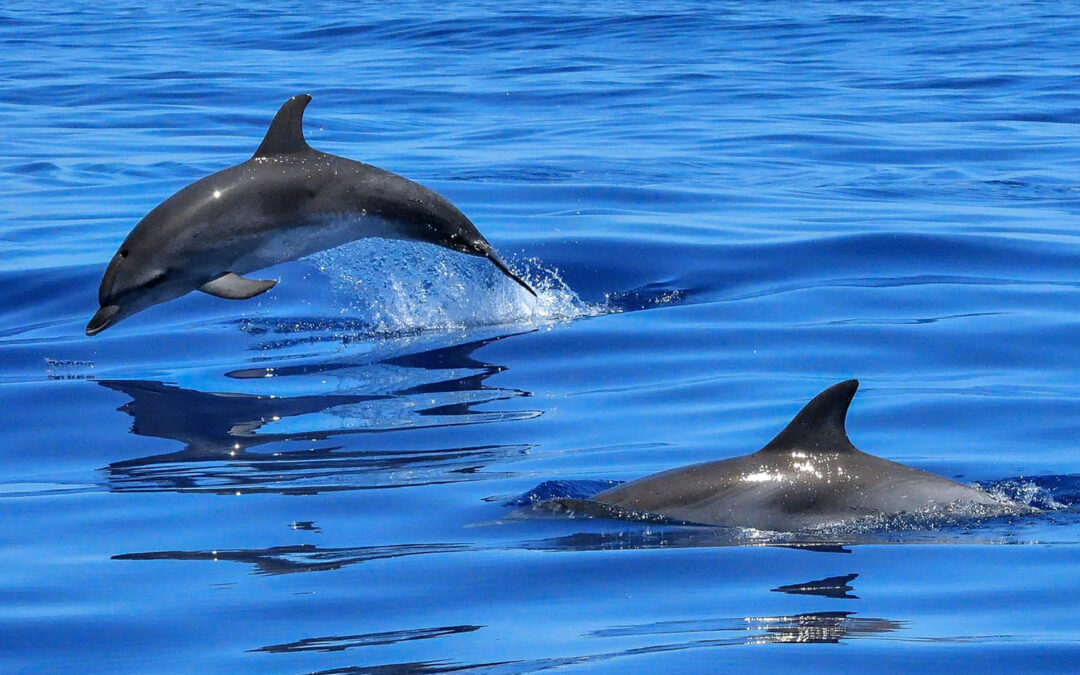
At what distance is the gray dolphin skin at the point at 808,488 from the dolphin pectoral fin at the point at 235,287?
12.0 feet

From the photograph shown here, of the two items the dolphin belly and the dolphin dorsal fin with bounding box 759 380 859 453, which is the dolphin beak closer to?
the dolphin belly

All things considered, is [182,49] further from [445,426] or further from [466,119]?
[445,426]

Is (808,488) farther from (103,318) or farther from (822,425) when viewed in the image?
(103,318)

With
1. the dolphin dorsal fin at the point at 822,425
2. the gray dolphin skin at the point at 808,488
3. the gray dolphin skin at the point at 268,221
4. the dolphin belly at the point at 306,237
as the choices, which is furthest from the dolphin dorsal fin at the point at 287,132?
the dolphin dorsal fin at the point at 822,425

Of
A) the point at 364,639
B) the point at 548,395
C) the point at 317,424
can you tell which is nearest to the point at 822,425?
the point at 364,639

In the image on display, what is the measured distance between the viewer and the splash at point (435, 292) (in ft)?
A: 37.4

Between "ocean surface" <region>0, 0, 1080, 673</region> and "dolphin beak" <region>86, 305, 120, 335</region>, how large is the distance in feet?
1.41

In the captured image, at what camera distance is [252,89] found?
27.3 meters

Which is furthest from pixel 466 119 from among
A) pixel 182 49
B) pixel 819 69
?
pixel 182 49

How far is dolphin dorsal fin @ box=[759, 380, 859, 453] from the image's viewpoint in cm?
643

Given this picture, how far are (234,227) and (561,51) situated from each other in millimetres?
25484

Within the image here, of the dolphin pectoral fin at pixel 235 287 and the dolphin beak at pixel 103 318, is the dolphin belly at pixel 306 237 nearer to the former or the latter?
the dolphin pectoral fin at pixel 235 287

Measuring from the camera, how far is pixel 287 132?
30.7 ft

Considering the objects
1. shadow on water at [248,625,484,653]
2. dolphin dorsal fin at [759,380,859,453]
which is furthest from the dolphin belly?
shadow on water at [248,625,484,653]
